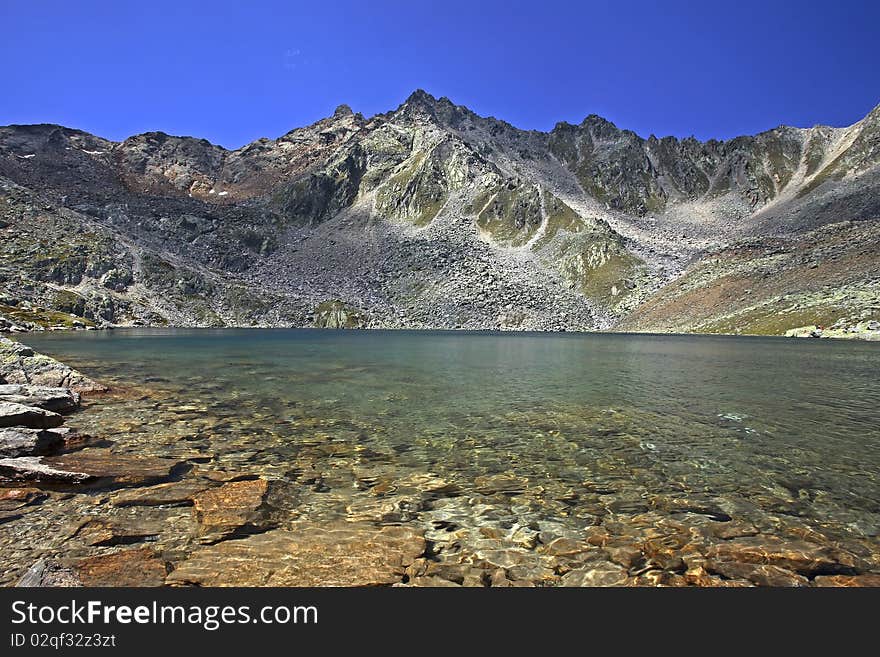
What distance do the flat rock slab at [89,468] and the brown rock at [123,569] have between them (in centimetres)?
439

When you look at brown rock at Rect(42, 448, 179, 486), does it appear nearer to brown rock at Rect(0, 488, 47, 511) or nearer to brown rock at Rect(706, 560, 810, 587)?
brown rock at Rect(0, 488, 47, 511)

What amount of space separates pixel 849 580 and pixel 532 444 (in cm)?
957

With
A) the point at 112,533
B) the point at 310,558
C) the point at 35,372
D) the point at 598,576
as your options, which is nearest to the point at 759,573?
the point at 598,576

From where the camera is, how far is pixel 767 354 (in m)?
54.5

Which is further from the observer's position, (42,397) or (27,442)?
(42,397)

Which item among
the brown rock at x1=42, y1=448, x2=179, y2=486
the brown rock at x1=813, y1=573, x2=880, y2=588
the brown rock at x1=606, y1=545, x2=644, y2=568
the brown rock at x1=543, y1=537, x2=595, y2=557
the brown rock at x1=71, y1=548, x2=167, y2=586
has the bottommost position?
the brown rock at x1=42, y1=448, x2=179, y2=486

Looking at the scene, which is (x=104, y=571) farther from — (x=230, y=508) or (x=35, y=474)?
(x=35, y=474)

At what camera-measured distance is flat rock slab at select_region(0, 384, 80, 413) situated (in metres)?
19.0

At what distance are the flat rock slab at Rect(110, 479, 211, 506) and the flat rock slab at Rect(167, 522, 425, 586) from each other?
3.11 metres

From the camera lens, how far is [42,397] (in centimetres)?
2008

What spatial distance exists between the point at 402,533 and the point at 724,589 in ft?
19.2

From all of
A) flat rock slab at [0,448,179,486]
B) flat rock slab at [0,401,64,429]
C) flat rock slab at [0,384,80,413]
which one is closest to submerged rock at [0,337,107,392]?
flat rock slab at [0,384,80,413]

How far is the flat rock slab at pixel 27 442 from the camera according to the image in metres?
13.3

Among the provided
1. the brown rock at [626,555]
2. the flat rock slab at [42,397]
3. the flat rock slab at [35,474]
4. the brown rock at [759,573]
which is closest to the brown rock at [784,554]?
the brown rock at [759,573]
